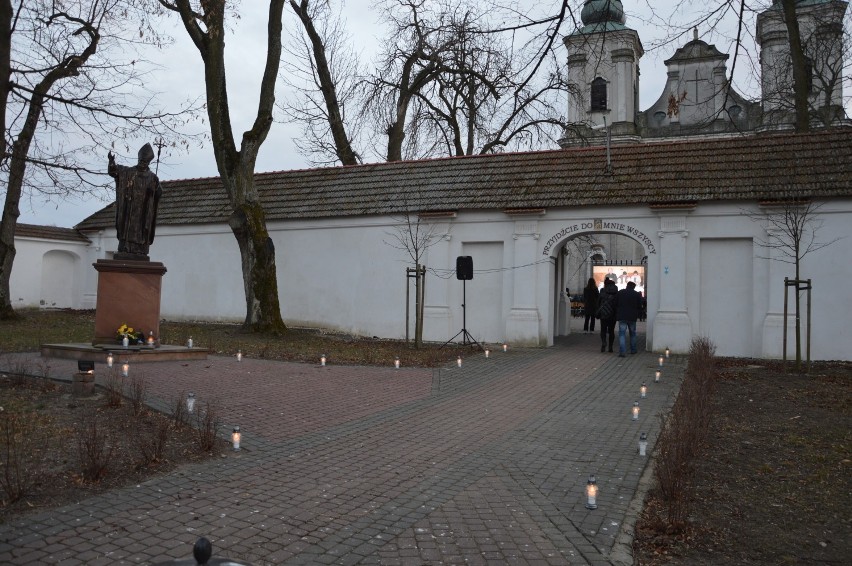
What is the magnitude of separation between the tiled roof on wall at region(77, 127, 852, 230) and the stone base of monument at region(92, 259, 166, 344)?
8398 millimetres

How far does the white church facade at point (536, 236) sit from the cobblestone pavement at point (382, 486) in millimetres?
7071

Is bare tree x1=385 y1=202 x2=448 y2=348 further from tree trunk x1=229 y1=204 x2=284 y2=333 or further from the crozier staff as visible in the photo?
the crozier staff

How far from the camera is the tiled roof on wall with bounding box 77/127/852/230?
1694cm

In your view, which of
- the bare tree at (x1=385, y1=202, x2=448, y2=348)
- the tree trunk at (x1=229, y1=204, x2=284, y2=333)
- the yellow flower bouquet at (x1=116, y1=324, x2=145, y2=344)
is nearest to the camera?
the yellow flower bouquet at (x1=116, y1=324, x2=145, y2=344)

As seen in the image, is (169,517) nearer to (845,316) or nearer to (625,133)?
(845,316)

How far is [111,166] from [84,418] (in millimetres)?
7287

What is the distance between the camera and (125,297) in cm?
1365

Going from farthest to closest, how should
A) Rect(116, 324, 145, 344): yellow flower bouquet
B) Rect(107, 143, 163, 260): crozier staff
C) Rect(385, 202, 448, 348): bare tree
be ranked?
Rect(385, 202, 448, 348): bare tree, Rect(107, 143, 163, 260): crozier staff, Rect(116, 324, 145, 344): yellow flower bouquet

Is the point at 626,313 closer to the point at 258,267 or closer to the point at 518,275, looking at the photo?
the point at 518,275

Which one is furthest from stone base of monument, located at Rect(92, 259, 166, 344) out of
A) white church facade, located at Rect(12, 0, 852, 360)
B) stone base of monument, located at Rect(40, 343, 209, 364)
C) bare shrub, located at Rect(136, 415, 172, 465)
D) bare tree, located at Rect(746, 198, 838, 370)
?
bare tree, located at Rect(746, 198, 838, 370)

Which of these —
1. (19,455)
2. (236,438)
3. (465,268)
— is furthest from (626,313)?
(19,455)

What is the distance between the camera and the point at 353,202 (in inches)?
854

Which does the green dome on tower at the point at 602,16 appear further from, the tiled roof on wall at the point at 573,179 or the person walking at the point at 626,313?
the tiled roof on wall at the point at 573,179

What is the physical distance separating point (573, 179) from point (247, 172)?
30.8ft
